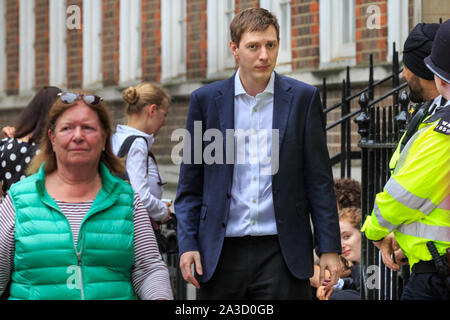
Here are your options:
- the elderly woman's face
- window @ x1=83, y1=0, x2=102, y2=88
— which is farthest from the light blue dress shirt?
window @ x1=83, y1=0, x2=102, y2=88

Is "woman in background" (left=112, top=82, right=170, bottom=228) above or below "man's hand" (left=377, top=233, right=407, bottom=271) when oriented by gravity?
above

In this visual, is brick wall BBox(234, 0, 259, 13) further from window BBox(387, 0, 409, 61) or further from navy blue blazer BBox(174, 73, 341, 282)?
navy blue blazer BBox(174, 73, 341, 282)

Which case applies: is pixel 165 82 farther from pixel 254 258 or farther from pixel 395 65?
pixel 254 258

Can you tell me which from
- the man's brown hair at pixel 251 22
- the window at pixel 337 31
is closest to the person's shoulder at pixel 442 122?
the man's brown hair at pixel 251 22

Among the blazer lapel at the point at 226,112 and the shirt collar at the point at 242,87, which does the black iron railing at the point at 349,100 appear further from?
the blazer lapel at the point at 226,112

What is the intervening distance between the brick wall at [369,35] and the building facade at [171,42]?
0.01 m

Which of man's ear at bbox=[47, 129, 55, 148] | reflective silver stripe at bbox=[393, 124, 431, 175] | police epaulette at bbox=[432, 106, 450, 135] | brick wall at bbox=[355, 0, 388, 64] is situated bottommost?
reflective silver stripe at bbox=[393, 124, 431, 175]

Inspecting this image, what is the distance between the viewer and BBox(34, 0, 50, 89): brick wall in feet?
50.1

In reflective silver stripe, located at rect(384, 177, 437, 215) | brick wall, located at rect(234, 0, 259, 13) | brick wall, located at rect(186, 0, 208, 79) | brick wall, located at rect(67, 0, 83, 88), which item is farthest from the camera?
Result: brick wall, located at rect(67, 0, 83, 88)

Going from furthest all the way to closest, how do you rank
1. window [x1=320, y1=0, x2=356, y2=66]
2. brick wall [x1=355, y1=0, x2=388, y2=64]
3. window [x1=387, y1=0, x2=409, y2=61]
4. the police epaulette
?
window [x1=320, y1=0, x2=356, y2=66], brick wall [x1=355, y1=0, x2=388, y2=64], window [x1=387, y1=0, x2=409, y2=61], the police epaulette

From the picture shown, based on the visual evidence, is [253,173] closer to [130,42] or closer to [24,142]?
[24,142]

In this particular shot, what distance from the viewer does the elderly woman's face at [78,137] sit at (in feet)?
11.9

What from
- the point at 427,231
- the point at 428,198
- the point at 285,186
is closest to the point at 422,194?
the point at 428,198

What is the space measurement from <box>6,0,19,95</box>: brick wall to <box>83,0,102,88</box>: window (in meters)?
2.29
